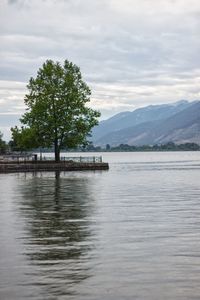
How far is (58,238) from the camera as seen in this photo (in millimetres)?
22516

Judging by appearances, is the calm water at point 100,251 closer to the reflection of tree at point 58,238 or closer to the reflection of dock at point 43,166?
the reflection of tree at point 58,238

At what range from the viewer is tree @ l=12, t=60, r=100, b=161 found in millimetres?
99438

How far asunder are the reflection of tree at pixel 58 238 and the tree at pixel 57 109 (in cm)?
5793

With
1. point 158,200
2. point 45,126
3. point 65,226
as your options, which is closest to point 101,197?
point 158,200

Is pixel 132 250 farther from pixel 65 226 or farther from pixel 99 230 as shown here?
pixel 65 226

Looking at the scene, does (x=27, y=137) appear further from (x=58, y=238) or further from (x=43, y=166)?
(x=58, y=238)

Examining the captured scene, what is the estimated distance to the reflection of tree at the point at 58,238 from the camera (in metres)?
15.7

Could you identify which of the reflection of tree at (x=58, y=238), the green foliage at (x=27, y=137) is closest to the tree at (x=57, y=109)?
the green foliage at (x=27, y=137)

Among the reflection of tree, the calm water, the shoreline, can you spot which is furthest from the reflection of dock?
the calm water

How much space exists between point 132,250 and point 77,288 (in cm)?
567

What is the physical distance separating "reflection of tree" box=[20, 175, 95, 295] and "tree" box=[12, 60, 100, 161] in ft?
190

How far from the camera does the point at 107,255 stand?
18875 millimetres

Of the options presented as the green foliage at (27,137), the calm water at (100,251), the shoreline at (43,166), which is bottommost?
the calm water at (100,251)

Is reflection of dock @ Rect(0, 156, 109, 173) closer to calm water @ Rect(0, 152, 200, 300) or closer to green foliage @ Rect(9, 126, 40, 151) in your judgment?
green foliage @ Rect(9, 126, 40, 151)
